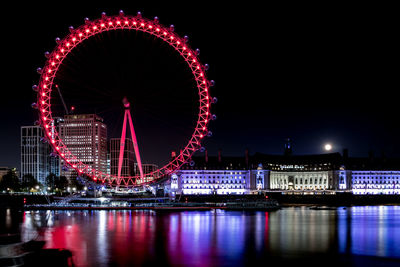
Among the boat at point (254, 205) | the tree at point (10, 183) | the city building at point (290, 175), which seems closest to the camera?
the boat at point (254, 205)

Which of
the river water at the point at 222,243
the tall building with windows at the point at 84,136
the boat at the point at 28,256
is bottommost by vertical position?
the river water at the point at 222,243

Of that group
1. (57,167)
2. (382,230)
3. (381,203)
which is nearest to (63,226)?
(382,230)

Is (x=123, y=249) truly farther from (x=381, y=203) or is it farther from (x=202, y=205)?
(x=381, y=203)

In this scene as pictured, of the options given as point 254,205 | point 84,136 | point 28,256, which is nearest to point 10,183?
point 84,136

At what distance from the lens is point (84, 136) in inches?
5000

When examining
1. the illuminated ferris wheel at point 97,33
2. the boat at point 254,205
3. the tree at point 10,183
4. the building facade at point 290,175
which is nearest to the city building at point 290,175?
the building facade at point 290,175

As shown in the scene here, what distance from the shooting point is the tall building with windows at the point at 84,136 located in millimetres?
116744

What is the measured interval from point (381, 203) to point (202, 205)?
34325 mm

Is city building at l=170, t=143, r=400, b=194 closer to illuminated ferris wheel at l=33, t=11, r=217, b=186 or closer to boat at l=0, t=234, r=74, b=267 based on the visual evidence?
illuminated ferris wheel at l=33, t=11, r=217, b=186

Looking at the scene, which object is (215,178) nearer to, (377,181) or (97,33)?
(377,181)

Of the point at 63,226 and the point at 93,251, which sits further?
the point at 63,226

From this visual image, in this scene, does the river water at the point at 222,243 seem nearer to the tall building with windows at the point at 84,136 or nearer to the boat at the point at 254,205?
the boat at the point at 254,205

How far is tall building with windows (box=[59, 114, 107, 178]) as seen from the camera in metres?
117

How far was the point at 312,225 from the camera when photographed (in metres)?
39.4
